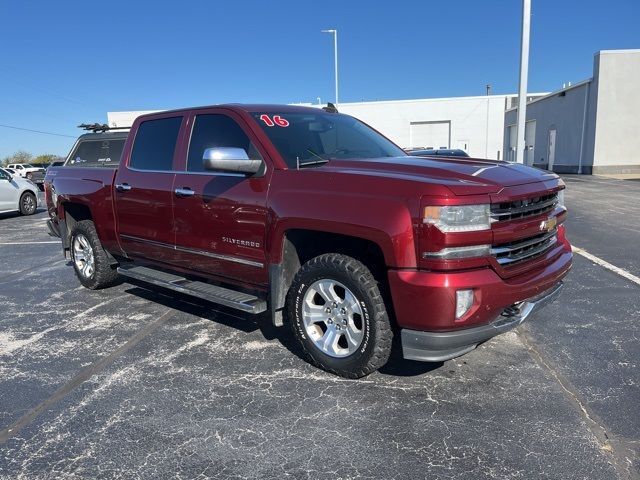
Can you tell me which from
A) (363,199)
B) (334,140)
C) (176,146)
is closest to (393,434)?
(363,199)

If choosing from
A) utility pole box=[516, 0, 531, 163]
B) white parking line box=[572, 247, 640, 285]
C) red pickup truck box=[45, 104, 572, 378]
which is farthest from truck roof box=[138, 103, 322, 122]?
utility pole box=[516, 0, 531, 163]

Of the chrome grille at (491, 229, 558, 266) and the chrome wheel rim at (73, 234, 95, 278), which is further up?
the chrome grille at (491, 229, 558, 266)

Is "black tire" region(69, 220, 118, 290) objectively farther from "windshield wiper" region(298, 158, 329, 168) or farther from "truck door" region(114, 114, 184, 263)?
"windshield wiper" region(298, 158, 329, 168)

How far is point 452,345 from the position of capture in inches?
120

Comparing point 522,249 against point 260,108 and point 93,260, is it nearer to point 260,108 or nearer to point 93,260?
point 260,108

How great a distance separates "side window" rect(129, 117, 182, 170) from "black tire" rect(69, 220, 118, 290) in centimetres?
123

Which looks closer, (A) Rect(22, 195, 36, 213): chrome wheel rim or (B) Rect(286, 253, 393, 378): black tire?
(B) Rect(286, 253, 393, 378): black tire

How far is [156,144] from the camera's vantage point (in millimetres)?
4938

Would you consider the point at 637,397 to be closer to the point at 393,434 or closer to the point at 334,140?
the point at 393,434

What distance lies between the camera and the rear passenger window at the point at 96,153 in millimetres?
6605

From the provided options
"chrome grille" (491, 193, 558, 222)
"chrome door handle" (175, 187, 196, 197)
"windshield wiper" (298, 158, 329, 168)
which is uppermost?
"windshield wiper" (298, 158, 329, 168)

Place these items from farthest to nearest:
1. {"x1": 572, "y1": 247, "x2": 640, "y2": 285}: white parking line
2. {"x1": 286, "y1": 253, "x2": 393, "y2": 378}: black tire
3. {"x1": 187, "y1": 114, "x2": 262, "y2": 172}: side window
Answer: {"x1": 572, "y1": 247, "x2": 640, "y2": 285}: white parking line
{"x1": 187, "y1": 114, "x2": 262, "y2": 172}: side window
{"x1": 286, "y1": 253, "x2": 393, "y2": 378}: black tire

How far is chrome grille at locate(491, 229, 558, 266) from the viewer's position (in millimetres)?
3128

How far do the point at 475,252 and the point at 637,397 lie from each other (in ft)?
4.88
